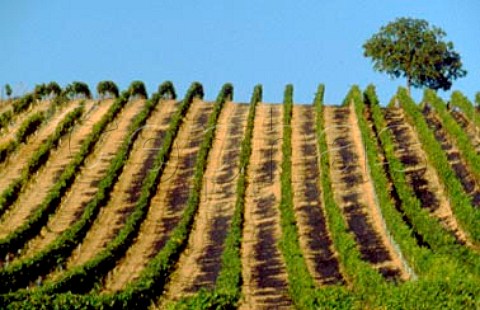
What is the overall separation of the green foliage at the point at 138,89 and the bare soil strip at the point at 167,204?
314 inches

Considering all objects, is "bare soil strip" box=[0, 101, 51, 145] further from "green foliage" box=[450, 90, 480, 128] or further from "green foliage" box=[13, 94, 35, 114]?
"green foliage" box=[450, 90, 480, 128]

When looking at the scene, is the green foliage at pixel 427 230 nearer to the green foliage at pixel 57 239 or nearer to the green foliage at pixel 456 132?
the green foliage at pixel 456 132

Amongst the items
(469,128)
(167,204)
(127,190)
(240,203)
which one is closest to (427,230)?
(240,203)

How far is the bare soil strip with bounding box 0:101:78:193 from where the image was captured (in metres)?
56.7

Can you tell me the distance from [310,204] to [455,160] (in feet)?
30.6

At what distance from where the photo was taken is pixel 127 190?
55344 millimetres

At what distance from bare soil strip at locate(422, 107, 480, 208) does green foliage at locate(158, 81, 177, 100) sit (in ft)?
81.7

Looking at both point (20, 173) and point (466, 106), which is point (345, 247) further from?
point (466, 106)

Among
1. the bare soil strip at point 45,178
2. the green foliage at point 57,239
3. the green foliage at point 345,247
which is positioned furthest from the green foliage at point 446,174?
the bare soil strip at point 45,178

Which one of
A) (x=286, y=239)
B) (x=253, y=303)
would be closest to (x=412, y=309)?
(x=253, y=303)

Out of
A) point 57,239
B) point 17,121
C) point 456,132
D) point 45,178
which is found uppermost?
point 17,121

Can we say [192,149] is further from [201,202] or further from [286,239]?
[286,239]

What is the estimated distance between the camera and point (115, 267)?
43219mm

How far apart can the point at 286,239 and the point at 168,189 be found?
13.3 metres
